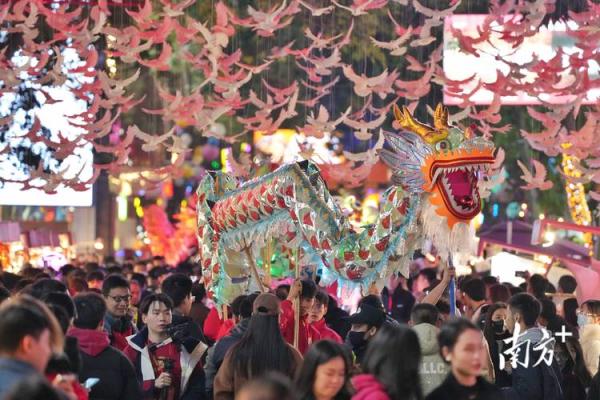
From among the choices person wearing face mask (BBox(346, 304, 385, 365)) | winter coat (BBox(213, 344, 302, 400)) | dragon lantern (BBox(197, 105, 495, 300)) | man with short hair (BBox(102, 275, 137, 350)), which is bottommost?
winter coat (BBox(213, 344, 302, 400))

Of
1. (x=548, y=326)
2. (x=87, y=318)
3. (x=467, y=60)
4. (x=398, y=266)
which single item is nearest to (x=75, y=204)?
(x=467, y=60)

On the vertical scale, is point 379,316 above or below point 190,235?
below

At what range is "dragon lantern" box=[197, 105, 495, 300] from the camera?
10492 millimetres

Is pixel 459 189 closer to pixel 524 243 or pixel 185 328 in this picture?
pixel 185 328

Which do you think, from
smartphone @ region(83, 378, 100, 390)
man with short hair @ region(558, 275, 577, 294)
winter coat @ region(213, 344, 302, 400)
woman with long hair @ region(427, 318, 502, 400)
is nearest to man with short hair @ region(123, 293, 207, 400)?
winter coat @ region(213, 344, 302, 400)

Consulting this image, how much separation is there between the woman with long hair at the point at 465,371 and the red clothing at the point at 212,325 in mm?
5466

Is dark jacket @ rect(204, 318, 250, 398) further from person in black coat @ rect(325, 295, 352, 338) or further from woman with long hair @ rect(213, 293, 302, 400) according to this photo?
person in black coat @ rect(325, 295, 352, 338)

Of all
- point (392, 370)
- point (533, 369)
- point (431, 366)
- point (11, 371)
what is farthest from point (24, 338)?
point (533, 369)

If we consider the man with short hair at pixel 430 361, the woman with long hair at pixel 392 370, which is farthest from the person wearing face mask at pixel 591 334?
the woman with long hair at pixel 392 370

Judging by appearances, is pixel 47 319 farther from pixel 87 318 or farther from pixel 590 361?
pixel 590 361

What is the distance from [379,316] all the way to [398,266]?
1761 mm

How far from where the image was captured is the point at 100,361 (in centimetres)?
735

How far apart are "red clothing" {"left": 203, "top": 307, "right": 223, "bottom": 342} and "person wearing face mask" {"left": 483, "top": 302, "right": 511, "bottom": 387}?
8.87ft

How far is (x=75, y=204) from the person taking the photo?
19500 mm
